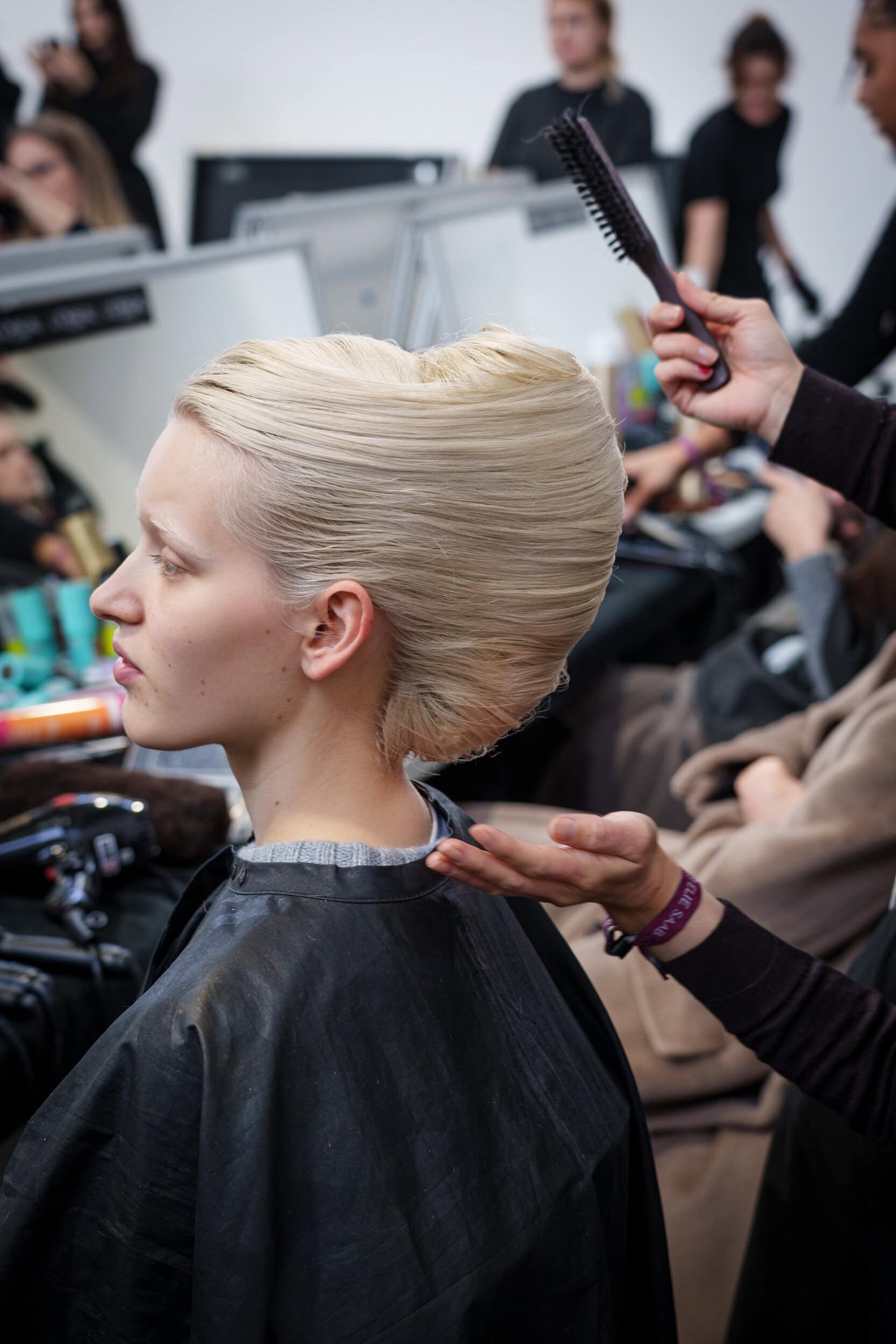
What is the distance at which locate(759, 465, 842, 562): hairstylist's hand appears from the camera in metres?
1.90

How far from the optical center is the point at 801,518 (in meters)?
1.94

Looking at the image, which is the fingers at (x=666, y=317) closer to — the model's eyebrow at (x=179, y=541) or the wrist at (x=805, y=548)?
the model's eyebrow at (x=179, y=541)

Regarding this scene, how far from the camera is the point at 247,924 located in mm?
647

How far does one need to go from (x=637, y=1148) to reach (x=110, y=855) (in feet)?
2.09

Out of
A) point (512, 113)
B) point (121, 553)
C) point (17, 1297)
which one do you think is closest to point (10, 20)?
point (512, 113)

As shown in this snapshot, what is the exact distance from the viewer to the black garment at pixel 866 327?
163cm

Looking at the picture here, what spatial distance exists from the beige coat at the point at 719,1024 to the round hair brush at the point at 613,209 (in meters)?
0.50

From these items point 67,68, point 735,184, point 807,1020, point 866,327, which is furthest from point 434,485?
point 67,68

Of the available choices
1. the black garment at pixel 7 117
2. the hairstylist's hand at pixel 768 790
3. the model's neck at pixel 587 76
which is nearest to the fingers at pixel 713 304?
the hairstylist's hand at pixel 768 790

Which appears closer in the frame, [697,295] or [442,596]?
[442,596]

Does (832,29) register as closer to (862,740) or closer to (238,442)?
(862,740)

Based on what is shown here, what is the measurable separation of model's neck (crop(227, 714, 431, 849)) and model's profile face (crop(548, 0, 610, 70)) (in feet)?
14.3

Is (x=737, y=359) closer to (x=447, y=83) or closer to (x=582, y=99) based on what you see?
(x=582, y=99)

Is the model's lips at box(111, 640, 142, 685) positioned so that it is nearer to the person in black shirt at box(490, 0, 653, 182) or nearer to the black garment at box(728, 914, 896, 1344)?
the black garment at box(728, 914, 896, 1344)
